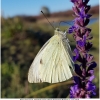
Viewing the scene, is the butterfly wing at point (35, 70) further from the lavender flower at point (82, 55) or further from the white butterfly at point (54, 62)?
the lavender flower at point (82, 55)

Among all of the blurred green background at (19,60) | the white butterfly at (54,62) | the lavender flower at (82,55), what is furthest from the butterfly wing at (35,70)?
the blurred green background at (19,60)

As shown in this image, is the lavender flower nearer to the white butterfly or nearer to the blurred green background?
the white butterfly

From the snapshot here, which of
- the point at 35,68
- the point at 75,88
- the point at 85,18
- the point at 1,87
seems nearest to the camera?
the point at 75,88

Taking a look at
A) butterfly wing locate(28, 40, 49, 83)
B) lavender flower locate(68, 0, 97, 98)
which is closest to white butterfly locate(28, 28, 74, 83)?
butterfly wing locate(28, 40, 49, 83)

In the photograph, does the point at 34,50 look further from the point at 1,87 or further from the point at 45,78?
the point at 45,78

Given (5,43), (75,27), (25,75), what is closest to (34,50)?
(5,43)

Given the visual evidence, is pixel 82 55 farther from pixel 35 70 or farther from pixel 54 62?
pixel 35 70
